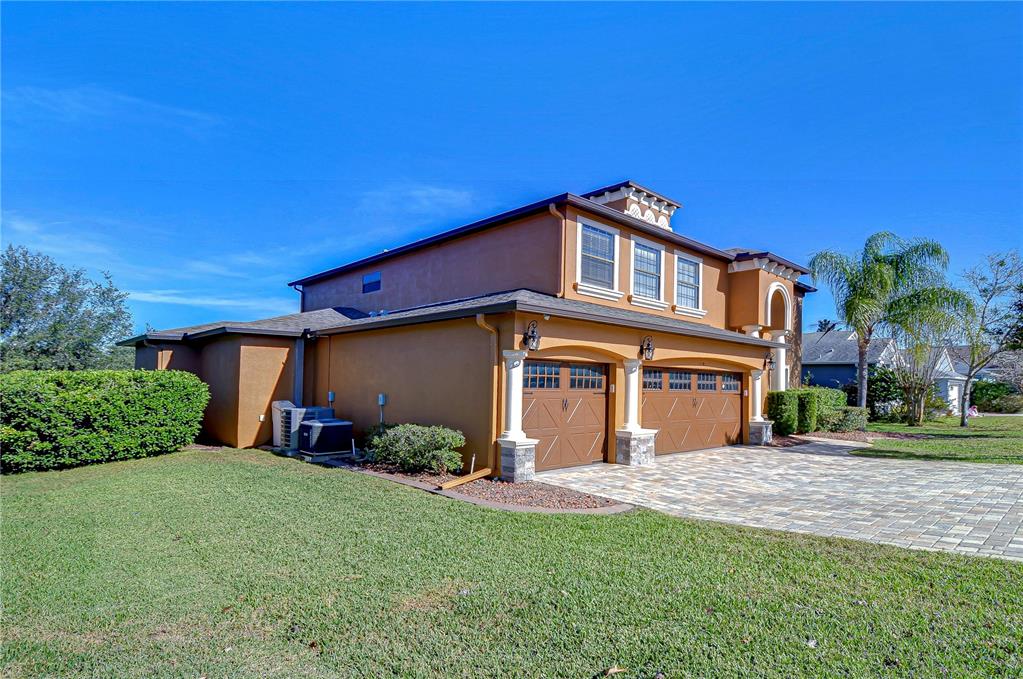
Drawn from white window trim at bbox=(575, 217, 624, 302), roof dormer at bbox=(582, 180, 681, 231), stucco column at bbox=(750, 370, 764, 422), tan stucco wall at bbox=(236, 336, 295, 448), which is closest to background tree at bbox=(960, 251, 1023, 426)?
stucco column at bbox=(750, 370, 764, 422)

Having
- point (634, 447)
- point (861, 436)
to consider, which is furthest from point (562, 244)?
point (861, 436)

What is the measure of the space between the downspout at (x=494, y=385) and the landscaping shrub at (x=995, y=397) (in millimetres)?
43395

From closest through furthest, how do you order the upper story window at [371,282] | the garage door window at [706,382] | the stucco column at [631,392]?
1. the stucco column at [631,392]
2. the garage door window at [706,382]
3. the upper story window at [371,282]

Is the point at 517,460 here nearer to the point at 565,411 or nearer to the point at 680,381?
the point at 565,411

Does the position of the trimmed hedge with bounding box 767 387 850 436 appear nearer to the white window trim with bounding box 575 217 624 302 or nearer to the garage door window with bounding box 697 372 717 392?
the garage door window with bounding box 697 372 717 392

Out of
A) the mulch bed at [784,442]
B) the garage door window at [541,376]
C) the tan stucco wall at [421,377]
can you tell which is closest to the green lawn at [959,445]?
the mulch bed at [784,442]

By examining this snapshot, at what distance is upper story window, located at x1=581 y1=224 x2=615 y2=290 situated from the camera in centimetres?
1306

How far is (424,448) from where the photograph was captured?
991 centimetres

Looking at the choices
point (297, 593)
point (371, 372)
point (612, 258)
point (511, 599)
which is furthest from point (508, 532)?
point (612, 258)

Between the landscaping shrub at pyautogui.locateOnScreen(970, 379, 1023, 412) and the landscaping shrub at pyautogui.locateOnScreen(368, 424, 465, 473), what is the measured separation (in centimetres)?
4395

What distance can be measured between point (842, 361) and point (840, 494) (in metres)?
28.0

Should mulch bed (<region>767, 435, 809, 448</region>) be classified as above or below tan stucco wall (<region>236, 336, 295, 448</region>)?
below

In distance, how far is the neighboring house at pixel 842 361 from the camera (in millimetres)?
31328

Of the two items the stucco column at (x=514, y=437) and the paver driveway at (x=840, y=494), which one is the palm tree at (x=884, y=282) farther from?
the stucco column at (x=514, y=437)
